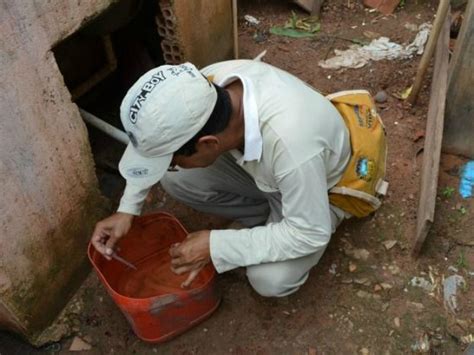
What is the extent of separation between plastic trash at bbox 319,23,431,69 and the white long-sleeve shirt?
5.49 feet

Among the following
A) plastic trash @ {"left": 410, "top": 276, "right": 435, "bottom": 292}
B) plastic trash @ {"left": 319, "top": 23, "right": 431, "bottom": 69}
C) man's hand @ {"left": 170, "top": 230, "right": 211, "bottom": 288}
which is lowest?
plastic trash @ {"left": 410, "top": 276, "right": 435, "bottom": 292}

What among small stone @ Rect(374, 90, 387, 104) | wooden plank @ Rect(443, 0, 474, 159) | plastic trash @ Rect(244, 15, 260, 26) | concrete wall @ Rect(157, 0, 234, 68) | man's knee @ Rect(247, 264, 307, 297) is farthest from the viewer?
plastic trash @ Rect(244, 15, 260, 26)

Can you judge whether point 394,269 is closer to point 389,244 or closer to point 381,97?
point 389,244

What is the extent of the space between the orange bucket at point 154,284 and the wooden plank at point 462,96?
162 cm

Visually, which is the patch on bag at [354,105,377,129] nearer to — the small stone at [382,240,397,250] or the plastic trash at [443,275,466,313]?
the small stone at [382,240,397,250]

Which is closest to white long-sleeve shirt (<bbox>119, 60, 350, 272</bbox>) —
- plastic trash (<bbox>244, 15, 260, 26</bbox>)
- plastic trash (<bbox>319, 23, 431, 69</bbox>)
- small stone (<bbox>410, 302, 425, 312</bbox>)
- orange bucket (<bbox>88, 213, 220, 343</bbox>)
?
orange bucket (<bbox>88, 213, 220, 343</bbox>)

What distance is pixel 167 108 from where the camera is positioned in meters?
1.59

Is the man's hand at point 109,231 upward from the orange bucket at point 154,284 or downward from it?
upward

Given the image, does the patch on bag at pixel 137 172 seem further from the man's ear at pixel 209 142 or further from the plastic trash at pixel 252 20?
the plastic trash at pixel 252 20

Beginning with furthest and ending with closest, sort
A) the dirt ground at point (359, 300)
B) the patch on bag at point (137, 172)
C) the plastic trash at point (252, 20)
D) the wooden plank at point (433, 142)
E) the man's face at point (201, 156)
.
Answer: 1. the plastic trash at point (252, 20)
2. the wooden plank at point (433, 142)
3. the dirt ground at point (359, 300)
4. the patch on bag at point (137, 172)
5. the man's face at point (201, 156)

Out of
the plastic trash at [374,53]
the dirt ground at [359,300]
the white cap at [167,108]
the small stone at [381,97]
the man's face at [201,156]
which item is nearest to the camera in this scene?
the white cap at [167,108]

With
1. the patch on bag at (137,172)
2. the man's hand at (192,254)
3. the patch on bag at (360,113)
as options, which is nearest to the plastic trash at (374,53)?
the patch on bag at (360,113)

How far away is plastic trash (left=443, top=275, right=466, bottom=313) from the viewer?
7.69ft

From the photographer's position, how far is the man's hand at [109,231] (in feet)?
6.68
